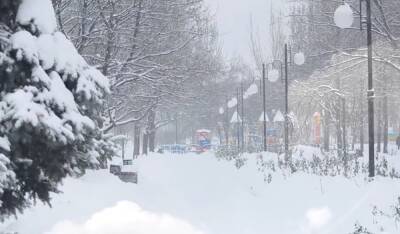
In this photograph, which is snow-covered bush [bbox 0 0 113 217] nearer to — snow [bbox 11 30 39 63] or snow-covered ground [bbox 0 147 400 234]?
snow [bbox 11 30 39 63]

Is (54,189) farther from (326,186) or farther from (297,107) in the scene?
(297,107)

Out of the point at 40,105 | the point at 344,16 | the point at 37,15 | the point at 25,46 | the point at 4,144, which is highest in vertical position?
the point at 344,16

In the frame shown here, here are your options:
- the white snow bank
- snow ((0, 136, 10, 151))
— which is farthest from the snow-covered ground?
snow ((0, 136, 10, 151))

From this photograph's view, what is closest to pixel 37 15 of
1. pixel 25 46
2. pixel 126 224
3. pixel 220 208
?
pixel 25 46

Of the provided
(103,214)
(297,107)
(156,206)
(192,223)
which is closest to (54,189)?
(103,214)

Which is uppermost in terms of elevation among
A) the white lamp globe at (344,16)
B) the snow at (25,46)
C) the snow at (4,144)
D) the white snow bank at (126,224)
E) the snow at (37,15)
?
the white lamp globe at (344,16)

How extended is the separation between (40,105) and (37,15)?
3.16ft

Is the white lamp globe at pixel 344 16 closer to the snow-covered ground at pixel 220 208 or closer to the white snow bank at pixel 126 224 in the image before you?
the snow-covered ground at pixel 220 208

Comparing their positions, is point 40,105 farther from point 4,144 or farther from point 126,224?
point 126,224

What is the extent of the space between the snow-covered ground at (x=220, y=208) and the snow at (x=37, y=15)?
2544 millimetres

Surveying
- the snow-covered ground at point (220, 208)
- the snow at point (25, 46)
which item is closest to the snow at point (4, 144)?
the snow at point (25, 46)

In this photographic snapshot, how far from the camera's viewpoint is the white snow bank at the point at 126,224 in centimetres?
887

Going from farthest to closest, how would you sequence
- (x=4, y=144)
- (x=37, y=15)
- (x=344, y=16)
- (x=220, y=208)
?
(x=220, y=208)
(x=344, y=16)
(x=37, y=15)
(x=4, y=144)

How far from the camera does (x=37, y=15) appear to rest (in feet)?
16.7
